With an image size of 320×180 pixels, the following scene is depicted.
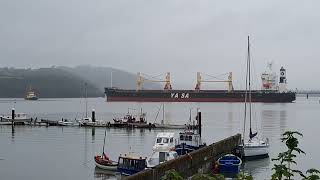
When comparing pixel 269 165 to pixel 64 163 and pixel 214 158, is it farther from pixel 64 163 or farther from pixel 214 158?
pixel 64 163

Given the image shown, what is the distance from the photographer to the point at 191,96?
599 ft

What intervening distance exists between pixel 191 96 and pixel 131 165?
15390cm

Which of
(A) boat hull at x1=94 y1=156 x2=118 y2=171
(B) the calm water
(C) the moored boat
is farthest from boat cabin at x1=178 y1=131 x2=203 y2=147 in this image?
(A) boat hull at x1=94 y1=156 x2=118 y2=171

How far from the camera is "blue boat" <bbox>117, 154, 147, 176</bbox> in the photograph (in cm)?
2880

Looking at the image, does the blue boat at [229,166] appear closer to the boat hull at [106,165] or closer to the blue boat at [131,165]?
the blue boat at [131,165]

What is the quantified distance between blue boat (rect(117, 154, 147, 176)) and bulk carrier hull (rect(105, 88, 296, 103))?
14467 centimetres

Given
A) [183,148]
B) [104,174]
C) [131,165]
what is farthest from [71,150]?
[131,165]

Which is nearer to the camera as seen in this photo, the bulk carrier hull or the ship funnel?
the bulk carrier hull

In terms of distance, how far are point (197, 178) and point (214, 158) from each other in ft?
85.9

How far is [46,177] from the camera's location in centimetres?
3228

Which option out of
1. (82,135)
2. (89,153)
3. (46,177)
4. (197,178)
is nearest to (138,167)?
(46,177)

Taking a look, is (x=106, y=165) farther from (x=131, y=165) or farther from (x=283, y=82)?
(x=283, y=82)

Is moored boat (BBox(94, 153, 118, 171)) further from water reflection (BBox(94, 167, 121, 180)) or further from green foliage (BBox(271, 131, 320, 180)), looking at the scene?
green foliage (BBox(271, 131, 320, 180))

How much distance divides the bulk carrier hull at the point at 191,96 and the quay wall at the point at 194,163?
13723cm
